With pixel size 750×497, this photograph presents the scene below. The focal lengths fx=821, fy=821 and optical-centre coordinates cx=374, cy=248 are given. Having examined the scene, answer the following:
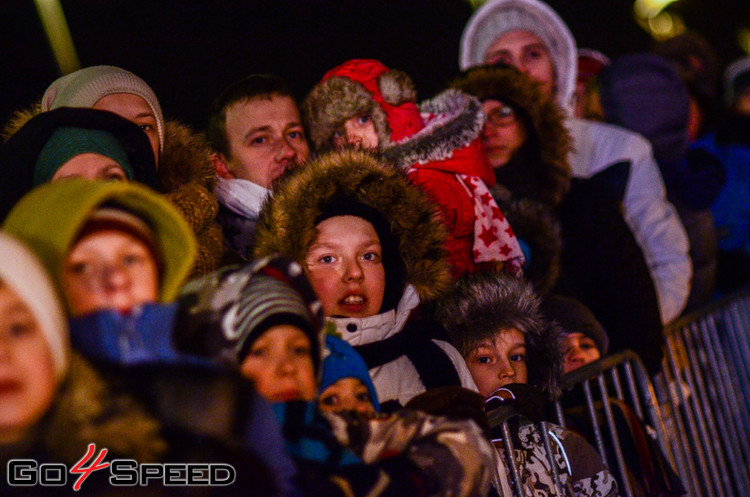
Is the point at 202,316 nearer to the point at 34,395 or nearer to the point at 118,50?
the point at 34,395

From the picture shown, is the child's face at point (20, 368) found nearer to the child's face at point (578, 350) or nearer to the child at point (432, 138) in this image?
the child at point (432, 138)

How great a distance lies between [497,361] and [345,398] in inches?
48.2

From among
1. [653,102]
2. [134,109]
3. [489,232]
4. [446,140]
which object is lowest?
[489,232]

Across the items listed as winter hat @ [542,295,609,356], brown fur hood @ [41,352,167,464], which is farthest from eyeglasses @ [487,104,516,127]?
brown fur hood @ [41,352,167,464]

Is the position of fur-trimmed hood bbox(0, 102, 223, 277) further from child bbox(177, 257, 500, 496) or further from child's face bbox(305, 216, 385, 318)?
child bbox(177, 257, 500, 496)

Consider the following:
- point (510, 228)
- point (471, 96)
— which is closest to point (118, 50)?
point (471, 96)

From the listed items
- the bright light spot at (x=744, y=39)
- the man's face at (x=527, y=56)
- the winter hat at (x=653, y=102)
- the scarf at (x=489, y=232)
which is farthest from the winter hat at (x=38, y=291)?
the bright light spot at (x=744, y=39)

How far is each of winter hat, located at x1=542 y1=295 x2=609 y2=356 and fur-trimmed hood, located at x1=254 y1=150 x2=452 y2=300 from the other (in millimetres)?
980

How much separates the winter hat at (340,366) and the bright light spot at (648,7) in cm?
1038

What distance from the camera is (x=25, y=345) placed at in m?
1.18

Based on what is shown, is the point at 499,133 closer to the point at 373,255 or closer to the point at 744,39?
the point at 373,255

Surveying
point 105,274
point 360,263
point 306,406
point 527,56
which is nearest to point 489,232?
point 360,263

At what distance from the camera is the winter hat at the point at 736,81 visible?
603 centimetres

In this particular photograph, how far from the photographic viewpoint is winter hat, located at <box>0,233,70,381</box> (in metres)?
1.17
